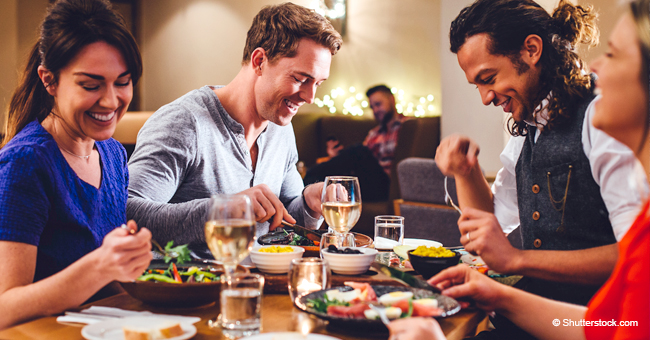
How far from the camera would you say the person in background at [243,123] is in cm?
177

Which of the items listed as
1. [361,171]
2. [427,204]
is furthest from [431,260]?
[361,171]

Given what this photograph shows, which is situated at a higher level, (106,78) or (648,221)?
(106,78)

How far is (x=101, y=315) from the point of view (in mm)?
945

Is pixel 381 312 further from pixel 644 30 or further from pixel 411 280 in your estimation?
pixel 644 30

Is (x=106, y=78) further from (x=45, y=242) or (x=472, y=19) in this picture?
(x=472, y=19)

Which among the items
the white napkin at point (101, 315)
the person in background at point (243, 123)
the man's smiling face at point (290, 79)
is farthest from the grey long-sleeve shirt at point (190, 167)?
the white napkin at point (101, 315)

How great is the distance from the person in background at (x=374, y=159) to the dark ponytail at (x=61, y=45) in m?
3.37

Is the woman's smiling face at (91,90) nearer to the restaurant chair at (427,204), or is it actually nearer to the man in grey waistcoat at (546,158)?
the man in grey waistcoat at (546,158)

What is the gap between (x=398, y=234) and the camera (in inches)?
64.2

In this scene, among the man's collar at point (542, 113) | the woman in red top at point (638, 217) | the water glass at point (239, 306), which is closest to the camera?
the woman in red top at point (638, 217)

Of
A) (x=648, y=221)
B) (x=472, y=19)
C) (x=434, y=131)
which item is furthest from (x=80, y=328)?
(x=434, y=131)

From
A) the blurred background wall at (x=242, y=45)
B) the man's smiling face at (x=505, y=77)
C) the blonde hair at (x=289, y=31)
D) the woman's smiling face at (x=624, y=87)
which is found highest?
the blurred background wall at (x=242, y=45)

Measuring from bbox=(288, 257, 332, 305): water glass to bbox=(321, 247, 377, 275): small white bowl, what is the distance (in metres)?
0.16

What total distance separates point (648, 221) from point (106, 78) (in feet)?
3.87
